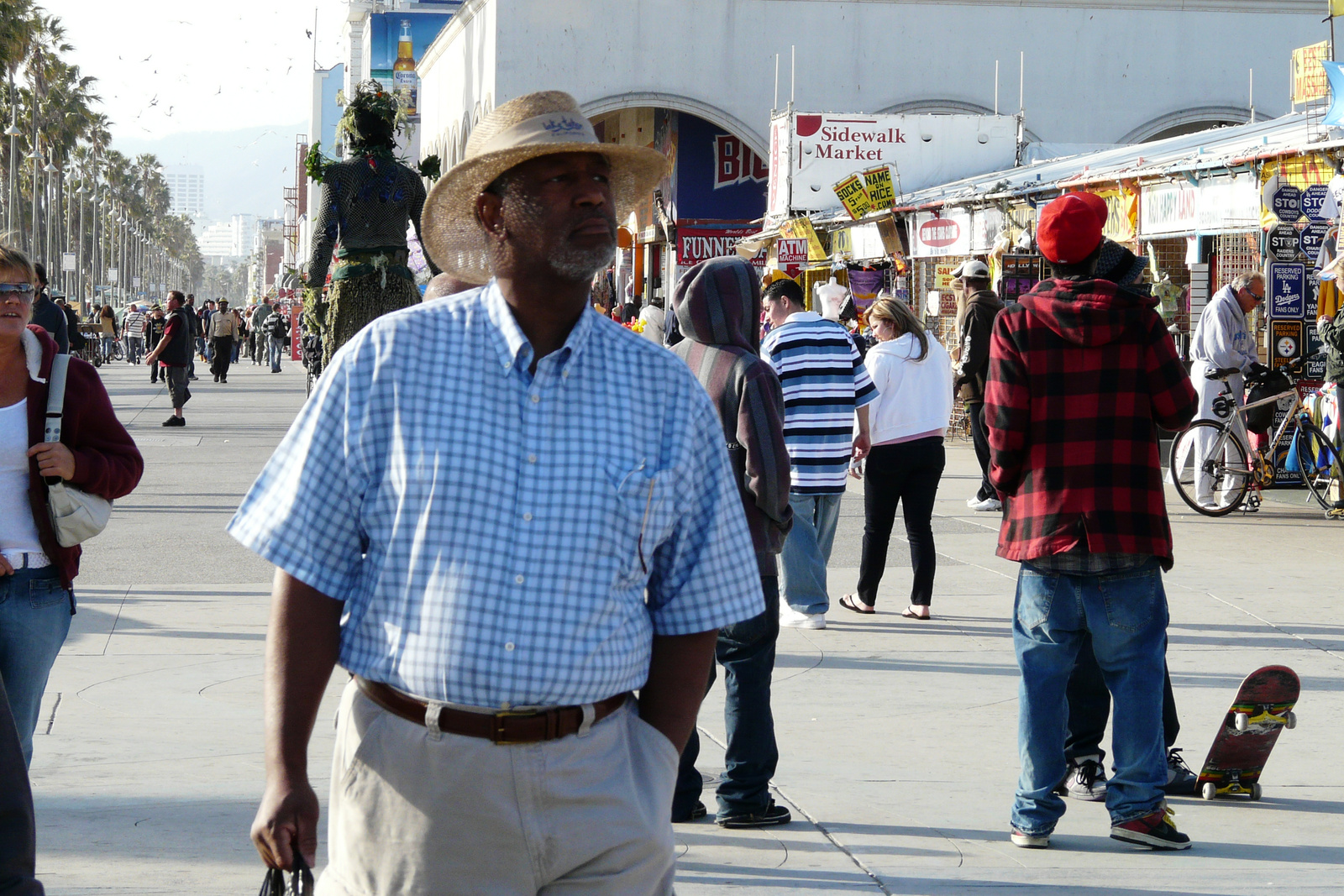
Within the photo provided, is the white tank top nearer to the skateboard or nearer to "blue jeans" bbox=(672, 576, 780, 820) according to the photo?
"blue jeans" bbox=(672, 576, 780, 820)

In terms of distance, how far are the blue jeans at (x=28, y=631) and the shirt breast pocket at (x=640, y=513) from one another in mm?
2367

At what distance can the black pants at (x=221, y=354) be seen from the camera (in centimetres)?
3216

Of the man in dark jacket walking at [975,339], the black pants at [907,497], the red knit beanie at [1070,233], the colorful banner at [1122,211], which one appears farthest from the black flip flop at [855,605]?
the colorful banner at [1122,211]

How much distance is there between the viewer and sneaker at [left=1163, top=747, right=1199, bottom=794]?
18.3 ft

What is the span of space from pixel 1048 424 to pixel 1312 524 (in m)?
8.55

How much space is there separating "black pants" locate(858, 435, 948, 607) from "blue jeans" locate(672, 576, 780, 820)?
352 centimetres

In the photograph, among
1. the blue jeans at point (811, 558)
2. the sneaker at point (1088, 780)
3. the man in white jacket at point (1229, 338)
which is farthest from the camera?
the man in white jacket at point (1229, 338)

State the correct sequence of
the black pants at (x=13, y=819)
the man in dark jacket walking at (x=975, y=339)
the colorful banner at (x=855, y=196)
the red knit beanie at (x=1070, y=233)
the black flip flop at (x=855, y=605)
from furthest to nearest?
the colorful banner at (x=855, y=196), the man in dark jacket walking at (x=975, y=339), the black flip flop at (x=855, y=605), the red knit beanie at (x=1070, y=233), the black pants at (x=13, y=819)

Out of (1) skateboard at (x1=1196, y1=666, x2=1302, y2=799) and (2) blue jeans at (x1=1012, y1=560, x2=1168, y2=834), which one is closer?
(2) blue jeans at (x1=1012, y1=560, x2=1168, y2=834)

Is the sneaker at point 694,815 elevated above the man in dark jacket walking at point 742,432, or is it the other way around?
the man in dark jacket walking at point 742,432

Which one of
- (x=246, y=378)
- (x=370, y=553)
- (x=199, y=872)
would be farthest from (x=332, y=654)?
(x=246, y=378)

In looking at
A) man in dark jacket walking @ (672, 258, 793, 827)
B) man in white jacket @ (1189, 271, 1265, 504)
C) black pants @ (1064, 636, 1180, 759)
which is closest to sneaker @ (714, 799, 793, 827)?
man in dark jacket walking @ (672, 258, 793, 827)

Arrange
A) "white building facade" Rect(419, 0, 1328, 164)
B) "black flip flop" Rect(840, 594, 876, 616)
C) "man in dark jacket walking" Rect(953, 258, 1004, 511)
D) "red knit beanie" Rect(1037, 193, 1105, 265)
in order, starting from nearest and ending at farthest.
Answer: "red knit beanie" Rect(1037, 193, 1105, 265) < "black flip flop" Rect(840, 594, 876, 616) < "man in dark jacket walking" Rect(953, 258, 1004, 511) < "white building facade" Rect(419, 0, 1328, 164)

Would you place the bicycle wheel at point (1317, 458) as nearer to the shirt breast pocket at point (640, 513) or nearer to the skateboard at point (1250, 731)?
the skateboard at point (1250, 731)
